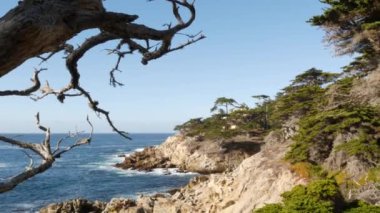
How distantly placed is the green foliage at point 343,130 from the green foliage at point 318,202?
4541 millimetres

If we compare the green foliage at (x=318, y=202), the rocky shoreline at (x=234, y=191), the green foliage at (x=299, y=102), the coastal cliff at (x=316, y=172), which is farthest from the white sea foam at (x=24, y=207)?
the green foliage at (x=318, y=202)

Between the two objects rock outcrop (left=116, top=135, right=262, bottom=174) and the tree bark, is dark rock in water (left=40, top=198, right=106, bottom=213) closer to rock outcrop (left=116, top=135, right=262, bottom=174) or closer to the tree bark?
rock outcrop (left=116, top=135, right=262, bottom=174)

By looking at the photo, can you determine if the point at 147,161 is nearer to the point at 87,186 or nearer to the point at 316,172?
the point at 87,186

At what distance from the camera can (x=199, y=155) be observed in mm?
58375

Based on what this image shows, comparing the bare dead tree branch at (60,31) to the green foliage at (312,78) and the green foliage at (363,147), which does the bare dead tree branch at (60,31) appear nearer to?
the green foliage at (363,147)

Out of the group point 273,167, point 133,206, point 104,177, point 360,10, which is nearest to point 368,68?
point 360,10

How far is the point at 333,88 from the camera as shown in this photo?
991 inches

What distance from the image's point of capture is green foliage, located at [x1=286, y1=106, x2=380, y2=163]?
730 inches

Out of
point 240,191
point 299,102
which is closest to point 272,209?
point 240,191

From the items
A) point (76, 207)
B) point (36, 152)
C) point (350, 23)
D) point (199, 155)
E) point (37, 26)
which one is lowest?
point (76, 207)

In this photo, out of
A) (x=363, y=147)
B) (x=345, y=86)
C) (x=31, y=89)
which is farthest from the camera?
A: (x=345, y=86)

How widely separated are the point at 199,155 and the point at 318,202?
147 ft

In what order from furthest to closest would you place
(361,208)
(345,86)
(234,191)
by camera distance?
(345,86)
(234,191)
(361,208)

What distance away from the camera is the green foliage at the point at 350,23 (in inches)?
814
